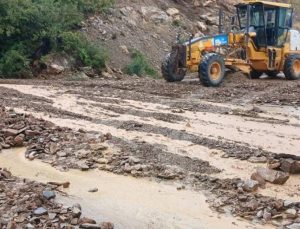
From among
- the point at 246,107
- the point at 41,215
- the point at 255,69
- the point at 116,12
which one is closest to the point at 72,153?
the point at 41,215

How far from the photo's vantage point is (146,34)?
2423cm


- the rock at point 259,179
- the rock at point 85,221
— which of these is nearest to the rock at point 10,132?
the rock at point 85,221

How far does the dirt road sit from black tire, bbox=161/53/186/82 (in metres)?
0.65

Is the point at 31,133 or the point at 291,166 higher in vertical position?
the point at 31,133

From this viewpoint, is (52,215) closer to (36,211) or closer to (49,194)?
(36,211)

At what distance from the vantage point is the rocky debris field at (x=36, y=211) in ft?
17.4

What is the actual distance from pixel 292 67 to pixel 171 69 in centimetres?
492

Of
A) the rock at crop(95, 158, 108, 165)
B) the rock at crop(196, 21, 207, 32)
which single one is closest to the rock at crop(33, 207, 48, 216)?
the rock at crop(95, 158, 108, 165)

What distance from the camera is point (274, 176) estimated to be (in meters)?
6.95

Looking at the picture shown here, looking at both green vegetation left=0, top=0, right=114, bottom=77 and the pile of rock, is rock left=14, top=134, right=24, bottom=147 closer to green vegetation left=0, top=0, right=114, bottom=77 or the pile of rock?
the pile of rock

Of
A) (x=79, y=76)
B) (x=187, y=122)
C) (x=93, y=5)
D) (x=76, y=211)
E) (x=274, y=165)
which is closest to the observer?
(x=76, y=211)

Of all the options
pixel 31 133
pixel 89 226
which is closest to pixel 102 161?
pixel 31 133

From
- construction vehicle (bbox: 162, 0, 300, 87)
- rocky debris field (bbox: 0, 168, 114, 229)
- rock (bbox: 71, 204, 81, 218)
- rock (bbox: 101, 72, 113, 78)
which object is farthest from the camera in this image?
rock (bbox: 101, 72, 113, 78)

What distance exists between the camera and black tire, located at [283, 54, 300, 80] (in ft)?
62.2
